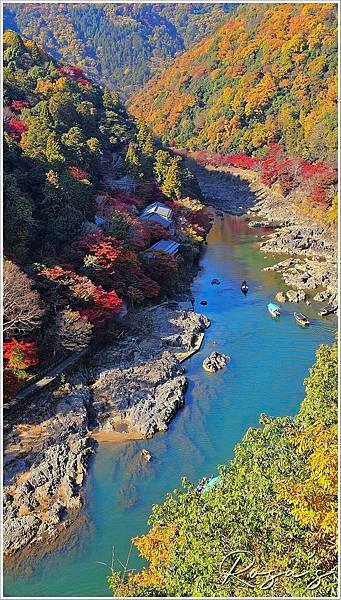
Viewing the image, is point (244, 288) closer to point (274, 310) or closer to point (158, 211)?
point (274, 310)

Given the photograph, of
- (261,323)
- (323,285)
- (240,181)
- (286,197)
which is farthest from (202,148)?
(261,323)

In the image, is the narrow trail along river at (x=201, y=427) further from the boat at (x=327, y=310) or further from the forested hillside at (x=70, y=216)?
the forested hillside at (x=70, y=216)

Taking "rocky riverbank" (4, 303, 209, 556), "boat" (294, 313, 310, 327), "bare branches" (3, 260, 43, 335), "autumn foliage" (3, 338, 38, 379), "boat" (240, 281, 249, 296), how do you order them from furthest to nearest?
1. "boat" (240, 281, 249, 296)
2. "boat" (294, 313, 310, 327)
3. "bare branches" (3, 260, 43, 335)
4. "autumn foliage" (3, 338, 38, 379)
5. "rocky riverbank" (4, 303, 209, 556)

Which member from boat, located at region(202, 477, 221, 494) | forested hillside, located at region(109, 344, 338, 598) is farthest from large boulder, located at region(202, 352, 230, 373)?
forested hillside, located at region(109, 344, 338, 598)

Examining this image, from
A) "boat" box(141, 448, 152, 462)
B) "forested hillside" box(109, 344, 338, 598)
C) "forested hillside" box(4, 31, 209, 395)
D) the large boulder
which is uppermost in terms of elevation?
"forested hillside" box(109, 344, 338, 598)

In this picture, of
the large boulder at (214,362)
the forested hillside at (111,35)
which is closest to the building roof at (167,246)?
the large boulder at (214,362)

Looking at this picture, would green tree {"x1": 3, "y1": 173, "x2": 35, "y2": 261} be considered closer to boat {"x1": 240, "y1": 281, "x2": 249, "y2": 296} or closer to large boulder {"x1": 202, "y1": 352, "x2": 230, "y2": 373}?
large boulder {"x1": 202, "y1": 352, "x2": 230, "y2": 373}

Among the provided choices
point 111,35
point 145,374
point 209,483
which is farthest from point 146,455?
point 111,35

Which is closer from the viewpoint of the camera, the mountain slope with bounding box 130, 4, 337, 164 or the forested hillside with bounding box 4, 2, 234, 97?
the mountain slope with bounding box 130, 4, 337, 164

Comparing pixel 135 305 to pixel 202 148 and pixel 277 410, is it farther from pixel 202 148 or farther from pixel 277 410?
pixel 202 148
